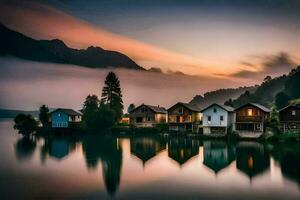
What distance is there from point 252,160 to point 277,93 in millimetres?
53622

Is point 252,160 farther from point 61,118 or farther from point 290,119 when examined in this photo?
point 61,118

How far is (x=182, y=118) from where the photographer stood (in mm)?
67750

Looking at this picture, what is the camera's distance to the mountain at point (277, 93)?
249ft

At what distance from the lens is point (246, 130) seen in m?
55.2

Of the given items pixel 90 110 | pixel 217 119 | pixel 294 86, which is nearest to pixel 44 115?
pixel 90 110

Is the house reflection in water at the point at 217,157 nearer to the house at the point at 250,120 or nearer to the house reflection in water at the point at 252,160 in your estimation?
the house reflection in water at the point at 252,160

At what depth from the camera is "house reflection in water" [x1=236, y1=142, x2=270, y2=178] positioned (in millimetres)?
28361

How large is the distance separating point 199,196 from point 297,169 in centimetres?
1151

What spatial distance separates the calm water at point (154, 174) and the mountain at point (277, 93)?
3675cm

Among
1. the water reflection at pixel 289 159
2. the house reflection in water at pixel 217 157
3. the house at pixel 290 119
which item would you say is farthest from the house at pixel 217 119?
the water reflection at pixel 289 159

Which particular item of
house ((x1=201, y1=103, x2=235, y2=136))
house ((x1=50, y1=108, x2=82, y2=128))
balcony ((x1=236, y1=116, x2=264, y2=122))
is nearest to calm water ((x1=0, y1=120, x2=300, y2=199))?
balcony ((x1=236, y1=116, x2=264, y2=122))

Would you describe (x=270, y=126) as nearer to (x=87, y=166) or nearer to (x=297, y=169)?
Answer: (x=297, y=169)

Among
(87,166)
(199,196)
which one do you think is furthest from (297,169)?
(87,166)

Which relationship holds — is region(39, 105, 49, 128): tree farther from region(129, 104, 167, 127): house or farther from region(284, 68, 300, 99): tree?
region(284, 68, 300, 99): tree
